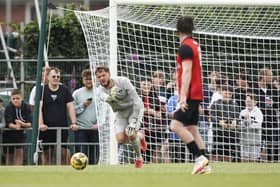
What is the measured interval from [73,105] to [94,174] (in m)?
5.20

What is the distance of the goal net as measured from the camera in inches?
767

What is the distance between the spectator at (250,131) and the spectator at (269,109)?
14 cm

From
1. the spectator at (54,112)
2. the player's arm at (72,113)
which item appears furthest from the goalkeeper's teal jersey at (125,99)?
the spectator at (54,112)

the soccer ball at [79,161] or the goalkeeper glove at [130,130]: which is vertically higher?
the goalkeeper glove at [130,130]

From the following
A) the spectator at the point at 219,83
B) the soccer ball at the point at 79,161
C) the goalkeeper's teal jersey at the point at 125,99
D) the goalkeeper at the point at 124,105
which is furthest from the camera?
the spectator at the point at 219,83

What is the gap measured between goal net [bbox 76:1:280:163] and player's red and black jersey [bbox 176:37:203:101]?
15.8 ft

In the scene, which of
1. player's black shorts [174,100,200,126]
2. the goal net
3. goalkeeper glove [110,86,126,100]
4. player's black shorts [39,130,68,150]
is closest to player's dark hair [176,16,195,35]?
player's black shorts [174,100,200,126]

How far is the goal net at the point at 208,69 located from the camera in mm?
19484

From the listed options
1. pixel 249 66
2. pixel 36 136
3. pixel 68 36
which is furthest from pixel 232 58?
pixel 68 36

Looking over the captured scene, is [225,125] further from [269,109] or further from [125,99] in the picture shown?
[125,99]

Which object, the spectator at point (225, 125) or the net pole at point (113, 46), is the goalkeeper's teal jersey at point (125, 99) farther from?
the spectator at point (225, 125)

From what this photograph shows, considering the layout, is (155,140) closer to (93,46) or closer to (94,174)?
(93,46)

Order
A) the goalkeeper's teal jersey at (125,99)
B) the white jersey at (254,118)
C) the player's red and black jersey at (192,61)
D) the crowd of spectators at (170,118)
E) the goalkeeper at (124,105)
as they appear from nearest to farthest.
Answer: the player's red and black jersey at (192,61), the goalkeeper at (124,105), the goalkeeper's teal jersey at (125,99), the white jersey at (254,118), the crowd of spectators at (170,118)

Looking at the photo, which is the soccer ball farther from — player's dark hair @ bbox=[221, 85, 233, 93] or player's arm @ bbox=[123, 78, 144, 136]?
player's dark hair @ bbox=[221, 85, 233, 93]
